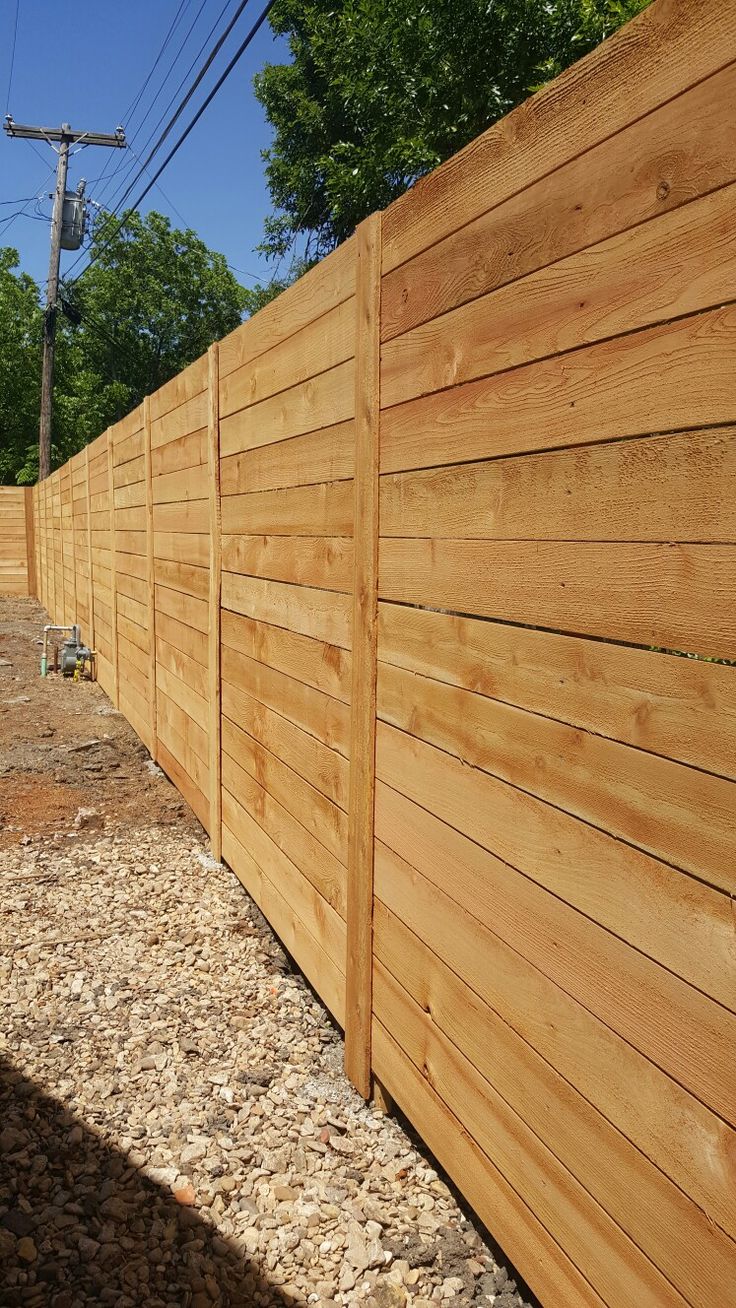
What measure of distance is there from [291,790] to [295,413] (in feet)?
4.55

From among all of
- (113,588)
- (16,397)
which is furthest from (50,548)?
(16,397)

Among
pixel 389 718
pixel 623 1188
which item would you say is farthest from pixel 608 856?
pixel 389 718

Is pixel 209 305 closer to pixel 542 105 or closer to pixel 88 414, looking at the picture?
pixel 88 414

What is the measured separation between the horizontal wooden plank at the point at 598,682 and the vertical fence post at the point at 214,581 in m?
2.32

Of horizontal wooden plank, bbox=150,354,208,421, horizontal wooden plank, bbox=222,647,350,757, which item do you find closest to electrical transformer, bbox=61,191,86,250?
horizontal wooden plank, bbox=150,354,208,421

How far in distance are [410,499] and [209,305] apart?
44.2 m

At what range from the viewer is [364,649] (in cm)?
242

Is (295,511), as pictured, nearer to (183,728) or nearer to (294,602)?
(294,602)

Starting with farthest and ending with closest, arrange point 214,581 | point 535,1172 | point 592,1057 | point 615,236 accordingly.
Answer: point 214,581 → point 535,1172 → point 592,1057 → point 615,236

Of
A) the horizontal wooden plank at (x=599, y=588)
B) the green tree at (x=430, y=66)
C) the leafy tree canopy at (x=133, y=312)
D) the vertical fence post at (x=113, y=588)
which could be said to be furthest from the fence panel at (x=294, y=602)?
the leafy tree canopy at (x=133, y=312)

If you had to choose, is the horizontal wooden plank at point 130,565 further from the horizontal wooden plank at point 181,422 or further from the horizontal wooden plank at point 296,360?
the horizontal wooden plank at point 296,360

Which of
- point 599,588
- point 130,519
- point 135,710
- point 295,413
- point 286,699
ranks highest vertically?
point 295,413

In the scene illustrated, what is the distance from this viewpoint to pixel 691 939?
1263 mm

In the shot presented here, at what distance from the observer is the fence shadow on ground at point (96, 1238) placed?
1990 mm
